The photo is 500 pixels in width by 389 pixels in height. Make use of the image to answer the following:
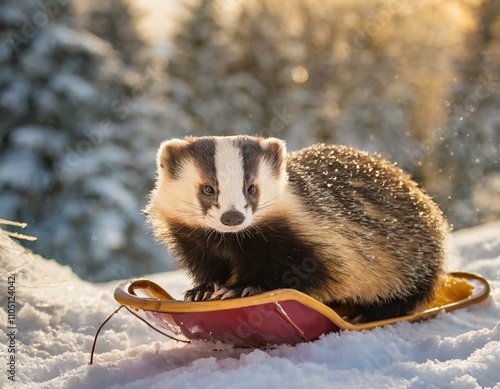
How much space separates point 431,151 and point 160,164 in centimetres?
1295

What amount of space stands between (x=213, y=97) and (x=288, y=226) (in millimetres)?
14038

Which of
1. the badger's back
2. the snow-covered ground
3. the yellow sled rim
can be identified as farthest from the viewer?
the badger's back

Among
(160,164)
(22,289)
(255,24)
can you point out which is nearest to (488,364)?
(160,164)

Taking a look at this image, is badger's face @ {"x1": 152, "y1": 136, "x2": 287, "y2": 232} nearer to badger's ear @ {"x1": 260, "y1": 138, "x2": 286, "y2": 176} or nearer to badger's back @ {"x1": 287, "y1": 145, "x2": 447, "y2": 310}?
badger's ear @ {"x1": 260, "y1": 138, "x2": 286, "y2": 176}

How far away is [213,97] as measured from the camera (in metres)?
16.8

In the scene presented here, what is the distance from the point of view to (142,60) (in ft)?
50.2

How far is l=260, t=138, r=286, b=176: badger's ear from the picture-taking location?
3.10 m

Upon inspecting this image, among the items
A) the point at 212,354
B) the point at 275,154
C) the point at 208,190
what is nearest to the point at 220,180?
the point at 208,190

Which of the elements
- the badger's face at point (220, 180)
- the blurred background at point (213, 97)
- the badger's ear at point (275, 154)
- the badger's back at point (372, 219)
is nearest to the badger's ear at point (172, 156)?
the badger's face at point (220, 180)

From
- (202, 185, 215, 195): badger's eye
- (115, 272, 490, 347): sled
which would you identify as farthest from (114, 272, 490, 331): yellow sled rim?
(202, 185, 215, 195): badger's eye

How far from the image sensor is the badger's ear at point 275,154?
3.10 metres

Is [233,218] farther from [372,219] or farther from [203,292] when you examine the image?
[372,219]

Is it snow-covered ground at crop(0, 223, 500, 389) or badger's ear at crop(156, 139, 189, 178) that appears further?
badger's ear at crop(156, 139, 189, 178)

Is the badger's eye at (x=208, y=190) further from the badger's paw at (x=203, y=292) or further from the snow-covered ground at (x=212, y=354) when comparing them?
the snow-covered ground at (x=212, y=354)
